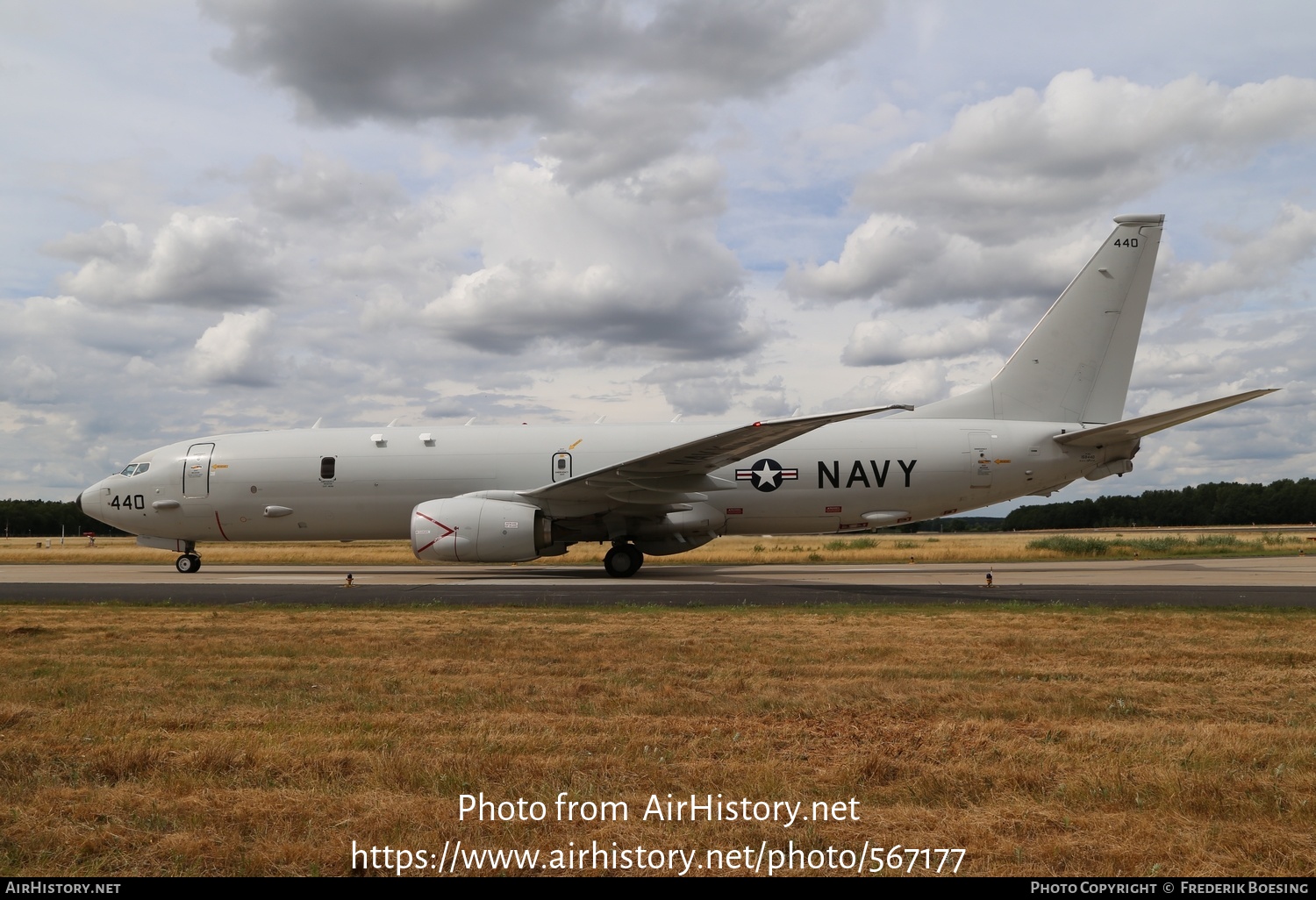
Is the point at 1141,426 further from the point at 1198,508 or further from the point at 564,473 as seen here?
the point at 1198,508

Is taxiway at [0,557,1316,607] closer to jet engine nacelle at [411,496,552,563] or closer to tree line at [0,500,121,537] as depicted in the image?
jet engine nacelle at [411,496,552,563]

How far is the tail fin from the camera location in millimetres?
21672

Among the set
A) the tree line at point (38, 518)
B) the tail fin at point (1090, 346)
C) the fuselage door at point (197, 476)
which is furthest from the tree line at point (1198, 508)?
the tree line at point (38, 518)

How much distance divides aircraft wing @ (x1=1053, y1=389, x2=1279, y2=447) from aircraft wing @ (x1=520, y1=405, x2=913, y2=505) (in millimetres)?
6821

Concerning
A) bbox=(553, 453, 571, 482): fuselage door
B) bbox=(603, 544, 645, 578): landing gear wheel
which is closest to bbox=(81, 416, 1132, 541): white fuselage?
bbox=(553, 453, 571, 482): fuselage door

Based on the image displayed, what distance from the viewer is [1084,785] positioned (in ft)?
13.8

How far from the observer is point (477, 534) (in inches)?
735

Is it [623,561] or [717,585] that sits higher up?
[623,561]

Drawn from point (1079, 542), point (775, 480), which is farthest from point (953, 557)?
point (775, 480)

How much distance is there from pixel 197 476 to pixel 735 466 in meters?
13.4

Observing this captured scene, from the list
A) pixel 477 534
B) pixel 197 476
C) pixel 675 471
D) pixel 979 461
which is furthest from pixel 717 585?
pixel 197 476

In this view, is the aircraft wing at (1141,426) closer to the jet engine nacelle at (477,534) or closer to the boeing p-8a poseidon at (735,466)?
the boeing p-8a poseidon at (735,466)

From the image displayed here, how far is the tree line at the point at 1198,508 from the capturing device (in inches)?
3492

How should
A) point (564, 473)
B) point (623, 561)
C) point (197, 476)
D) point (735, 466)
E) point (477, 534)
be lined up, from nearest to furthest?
point (477, 534)
point (623, 561)
point (735, 466)
point (564, 473)
point (197, 476)
